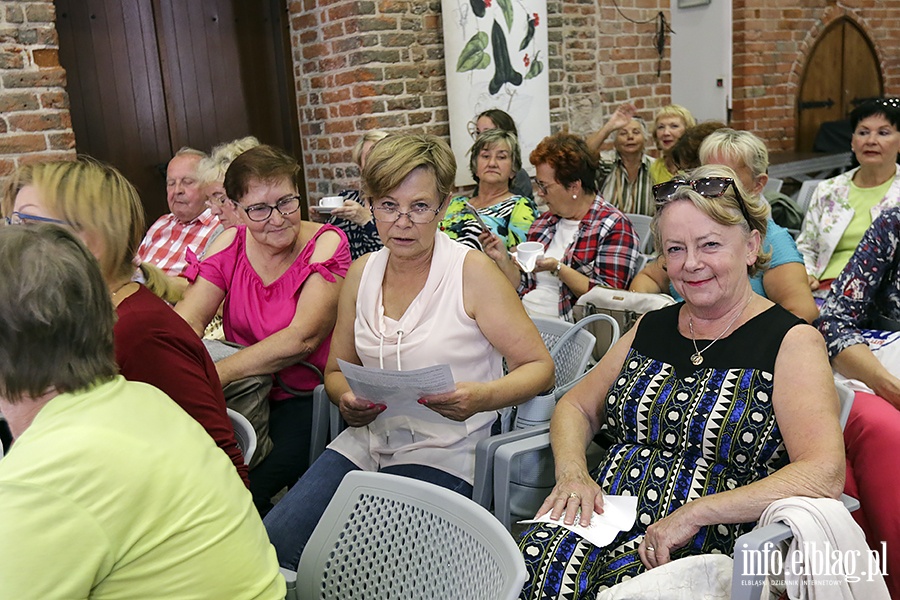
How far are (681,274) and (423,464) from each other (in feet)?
2.72

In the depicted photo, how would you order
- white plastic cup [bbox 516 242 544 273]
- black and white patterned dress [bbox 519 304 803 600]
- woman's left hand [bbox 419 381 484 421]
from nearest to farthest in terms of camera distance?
black and white patterned dress [bbox 519 304 803 600] → woman's left hand [bbox 419 381 484 421] → white plastic cup [bbox 516 242 544 273]

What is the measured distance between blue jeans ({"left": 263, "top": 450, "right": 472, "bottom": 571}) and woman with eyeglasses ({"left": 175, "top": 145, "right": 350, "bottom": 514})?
262 mm

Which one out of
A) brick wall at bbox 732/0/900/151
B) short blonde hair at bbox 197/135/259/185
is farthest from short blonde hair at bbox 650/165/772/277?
brick wall at bbox 732/0/900/151

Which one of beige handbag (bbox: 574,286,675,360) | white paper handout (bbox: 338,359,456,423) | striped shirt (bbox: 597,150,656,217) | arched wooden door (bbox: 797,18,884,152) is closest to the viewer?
white paper handout (bbox: 338,359,456,423)

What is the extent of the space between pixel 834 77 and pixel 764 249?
606cm

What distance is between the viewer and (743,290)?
1986mm

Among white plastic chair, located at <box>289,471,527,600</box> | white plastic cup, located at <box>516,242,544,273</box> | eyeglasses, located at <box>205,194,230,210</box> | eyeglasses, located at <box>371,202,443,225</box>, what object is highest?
eyeglasses, located at <box>371,202,443,225</box>

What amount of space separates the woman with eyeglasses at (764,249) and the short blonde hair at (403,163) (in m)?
0.78

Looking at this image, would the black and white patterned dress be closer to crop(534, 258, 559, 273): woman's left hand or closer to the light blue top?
the light blue top

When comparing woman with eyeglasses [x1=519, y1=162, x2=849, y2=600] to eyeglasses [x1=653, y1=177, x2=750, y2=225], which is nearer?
woman with eyeglasses [x1=519, y1=162, x2=849, y2=600]

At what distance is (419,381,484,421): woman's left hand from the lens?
203cm

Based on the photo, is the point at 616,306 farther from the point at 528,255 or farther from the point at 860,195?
the point at 860,195

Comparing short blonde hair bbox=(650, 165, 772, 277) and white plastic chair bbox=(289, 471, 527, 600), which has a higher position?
short blonde hair bbox=(650, 165, 772, 277)

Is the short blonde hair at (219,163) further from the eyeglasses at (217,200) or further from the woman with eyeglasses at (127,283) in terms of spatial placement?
the woman with eyeglasses at (127,283)
